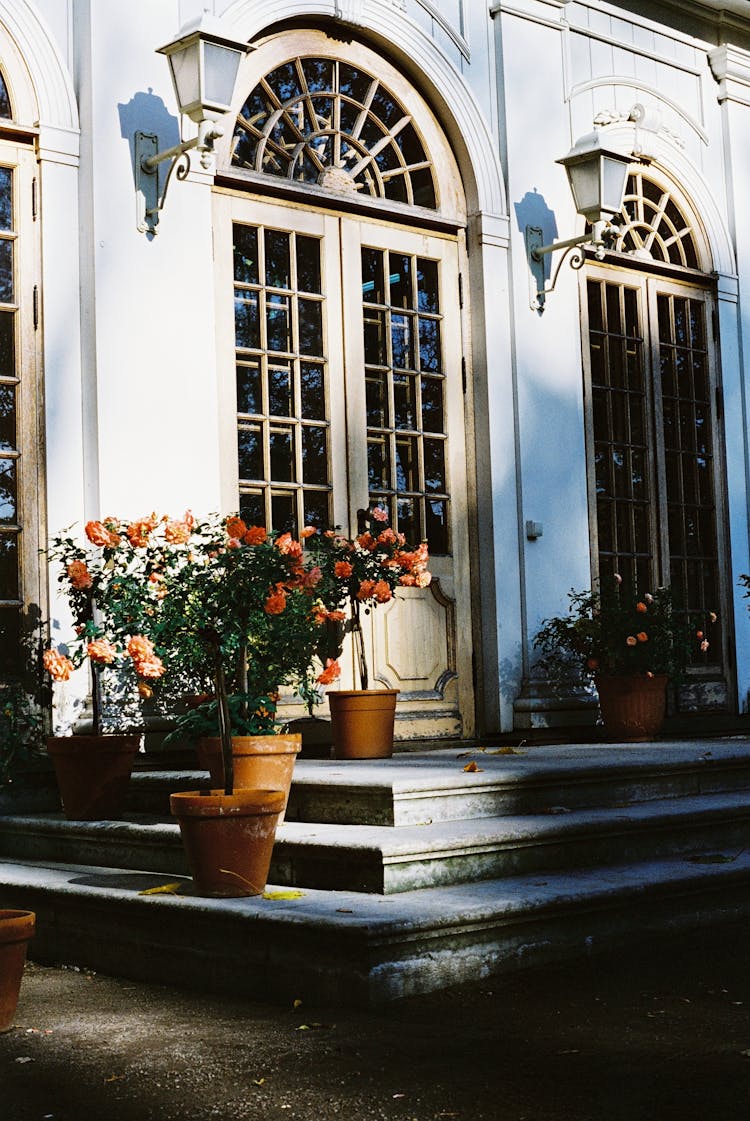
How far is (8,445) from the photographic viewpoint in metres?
5.97

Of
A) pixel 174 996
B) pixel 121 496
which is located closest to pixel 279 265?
pixel 121 496

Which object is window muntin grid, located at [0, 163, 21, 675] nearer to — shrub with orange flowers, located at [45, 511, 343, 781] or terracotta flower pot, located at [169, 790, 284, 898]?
shrub with orange flowers, located at [45, 511, 343, 781]

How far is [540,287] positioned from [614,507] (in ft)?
4.63

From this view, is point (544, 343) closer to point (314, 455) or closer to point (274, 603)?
point (314, 455)

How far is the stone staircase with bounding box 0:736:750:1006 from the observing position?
3809 mm

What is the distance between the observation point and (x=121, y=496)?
605 centimetres

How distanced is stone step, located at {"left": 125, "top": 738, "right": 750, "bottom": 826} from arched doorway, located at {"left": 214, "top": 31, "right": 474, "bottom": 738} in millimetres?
1269

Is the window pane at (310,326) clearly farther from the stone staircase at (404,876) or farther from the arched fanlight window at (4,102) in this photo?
the stone staircase at (404,876)

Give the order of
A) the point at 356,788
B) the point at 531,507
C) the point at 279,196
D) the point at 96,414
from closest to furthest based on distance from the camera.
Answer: the point at 356,788 → the point at 96,414 → the point at 279,196 → the point at 531,507

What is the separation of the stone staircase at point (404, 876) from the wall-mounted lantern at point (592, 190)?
3219 millimetres

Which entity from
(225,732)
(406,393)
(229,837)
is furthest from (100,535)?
(406,393)

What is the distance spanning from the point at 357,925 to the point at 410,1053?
0.42 meters

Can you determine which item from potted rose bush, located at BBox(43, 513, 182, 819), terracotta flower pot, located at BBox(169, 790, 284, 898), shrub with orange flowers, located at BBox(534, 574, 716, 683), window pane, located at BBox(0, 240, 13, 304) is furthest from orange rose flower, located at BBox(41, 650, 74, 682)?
shrub with orange flowers, located at BBox(534, 574, 716, 683)

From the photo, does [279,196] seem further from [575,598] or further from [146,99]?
[575,598]
